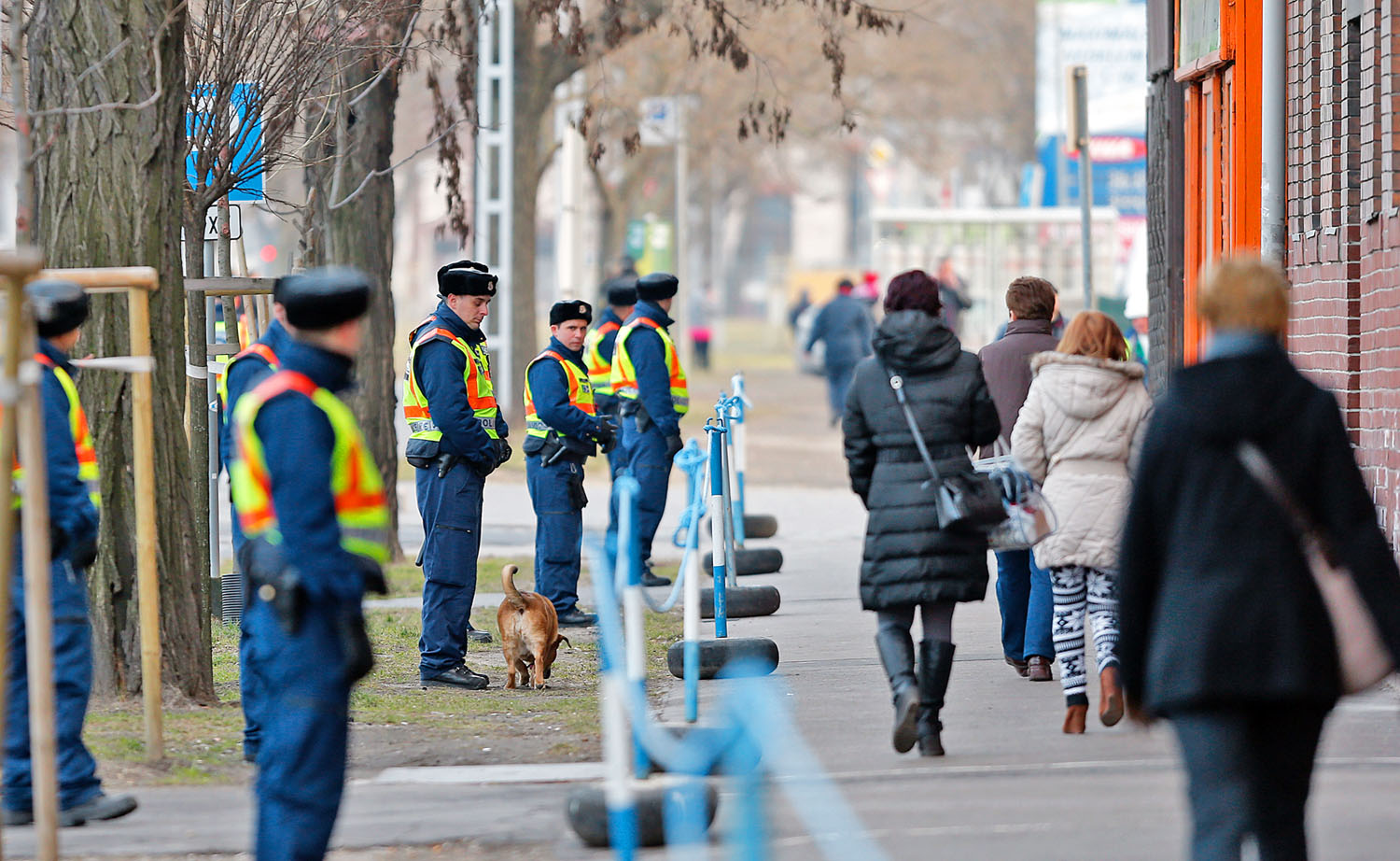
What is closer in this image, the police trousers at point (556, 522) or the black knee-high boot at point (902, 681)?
the black knee-high boot at point (902, 681)

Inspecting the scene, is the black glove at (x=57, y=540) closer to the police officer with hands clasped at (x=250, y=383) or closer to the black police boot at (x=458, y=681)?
the police officer with hands clasped at (x=250, y=383)

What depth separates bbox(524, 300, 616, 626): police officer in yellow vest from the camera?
36.9 feet

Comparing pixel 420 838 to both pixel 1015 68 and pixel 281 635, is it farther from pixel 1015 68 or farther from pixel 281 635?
pixel 1015 68

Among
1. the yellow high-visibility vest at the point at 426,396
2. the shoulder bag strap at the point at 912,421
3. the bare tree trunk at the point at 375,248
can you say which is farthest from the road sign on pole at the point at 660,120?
the shoulder bag strap at the point at 912,421

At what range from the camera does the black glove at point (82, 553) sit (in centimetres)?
655

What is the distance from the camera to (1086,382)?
8.08 metres

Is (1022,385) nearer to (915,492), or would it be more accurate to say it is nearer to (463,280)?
(915,492)

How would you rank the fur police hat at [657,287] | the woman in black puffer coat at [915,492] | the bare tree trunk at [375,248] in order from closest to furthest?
the woman in black puffer coat at [915,492], the fur police hat at [657,287], the bare tree trunk at [375,248]

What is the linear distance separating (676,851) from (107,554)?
10.7ft

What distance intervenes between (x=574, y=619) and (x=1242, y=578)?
754 cm

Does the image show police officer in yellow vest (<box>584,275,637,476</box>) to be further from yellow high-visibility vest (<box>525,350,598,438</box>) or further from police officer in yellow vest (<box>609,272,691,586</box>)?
yellow high-visibility vest (<box>525,350,598,438</box>)

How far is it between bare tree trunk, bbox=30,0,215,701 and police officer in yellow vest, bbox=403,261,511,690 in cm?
128

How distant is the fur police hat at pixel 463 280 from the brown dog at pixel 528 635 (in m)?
1.27

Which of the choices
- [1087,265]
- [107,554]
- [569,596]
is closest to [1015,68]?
[1087,265]
